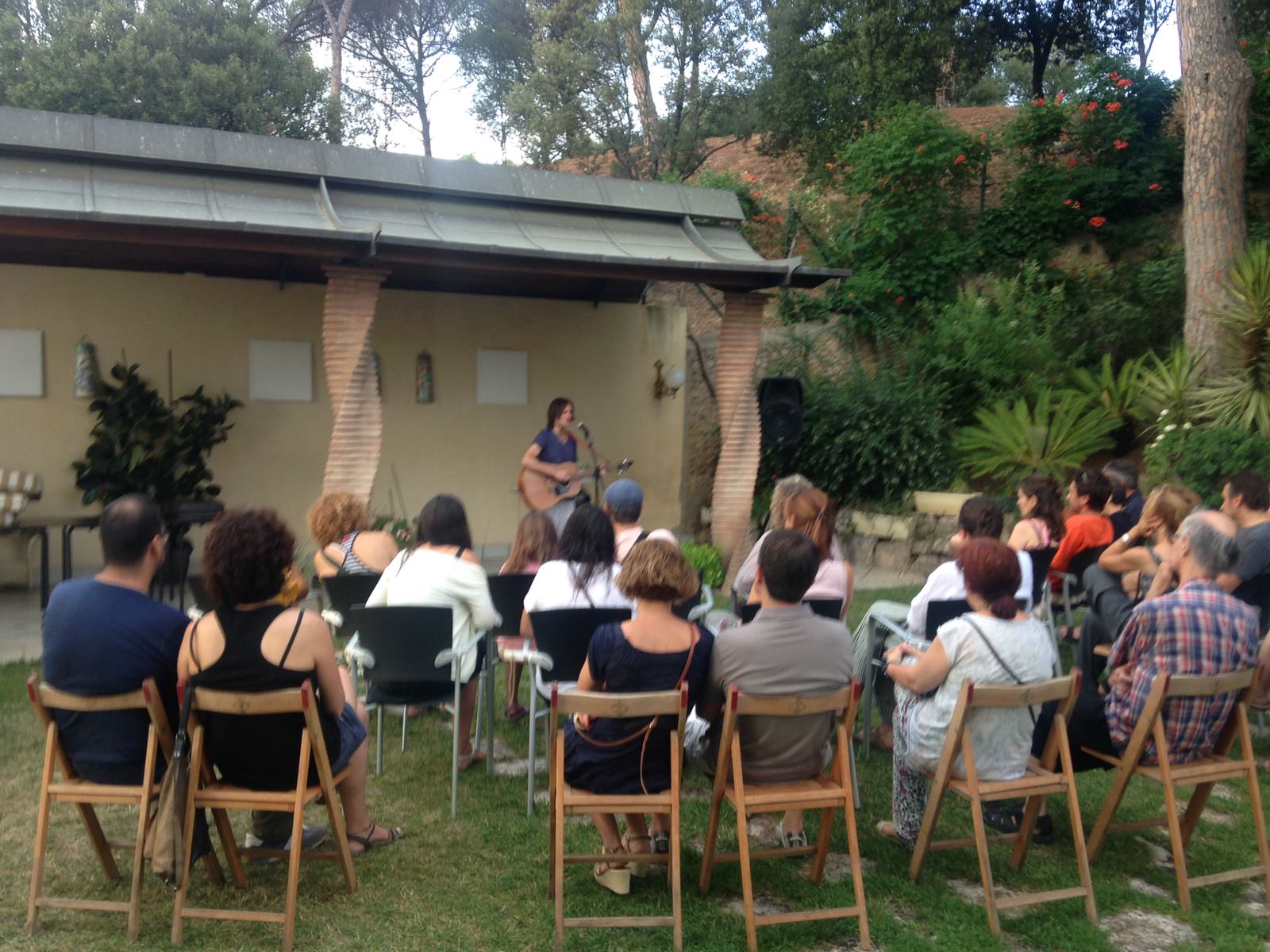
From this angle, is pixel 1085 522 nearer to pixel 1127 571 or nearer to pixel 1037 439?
pixel 1127 571

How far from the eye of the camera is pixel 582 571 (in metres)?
4.19

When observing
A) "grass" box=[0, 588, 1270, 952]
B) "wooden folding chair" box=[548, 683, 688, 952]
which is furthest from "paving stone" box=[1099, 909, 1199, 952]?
"wooden folding chair" box=[548, 683, 688, 952]

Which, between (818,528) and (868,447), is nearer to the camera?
(818,528)

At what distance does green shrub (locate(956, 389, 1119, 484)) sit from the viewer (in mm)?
10266

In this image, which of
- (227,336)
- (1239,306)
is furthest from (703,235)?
(1239,306)

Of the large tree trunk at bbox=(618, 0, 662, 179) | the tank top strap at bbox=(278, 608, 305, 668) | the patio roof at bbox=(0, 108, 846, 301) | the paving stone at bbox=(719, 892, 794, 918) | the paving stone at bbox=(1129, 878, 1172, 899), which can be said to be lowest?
the paving stone at bbox=(1129, 878, 1172, 899)

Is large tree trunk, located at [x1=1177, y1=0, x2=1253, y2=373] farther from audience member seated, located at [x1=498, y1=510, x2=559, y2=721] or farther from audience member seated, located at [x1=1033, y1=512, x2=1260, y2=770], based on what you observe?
audience member seated, located at [x1=498, y1=510, x2=559, y2=721]

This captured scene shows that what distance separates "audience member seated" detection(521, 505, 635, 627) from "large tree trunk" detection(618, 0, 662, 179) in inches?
658

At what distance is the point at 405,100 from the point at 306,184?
62.7 ft

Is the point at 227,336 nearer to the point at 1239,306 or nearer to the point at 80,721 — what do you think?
the point at 80,721

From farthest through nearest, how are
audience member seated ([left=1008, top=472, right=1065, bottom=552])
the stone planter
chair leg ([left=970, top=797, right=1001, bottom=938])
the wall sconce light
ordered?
the wall sconce light
the stone planter
audience member seated ([left=1008, top=472, right=1065, bottom=552])
chair leg ([left=970, top=797, right=1001, bottom=938])

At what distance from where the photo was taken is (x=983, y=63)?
19.3 metres

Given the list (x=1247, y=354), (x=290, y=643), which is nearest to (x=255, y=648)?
(x=290, y=643)

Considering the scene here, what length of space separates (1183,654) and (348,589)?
3235mm
